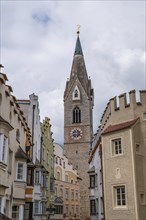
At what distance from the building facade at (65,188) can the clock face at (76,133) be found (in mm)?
12731

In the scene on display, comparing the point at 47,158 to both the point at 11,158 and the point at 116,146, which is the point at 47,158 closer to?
the point at 11,158

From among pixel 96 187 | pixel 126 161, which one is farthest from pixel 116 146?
pixel 96 187

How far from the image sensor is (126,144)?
23.3 metres

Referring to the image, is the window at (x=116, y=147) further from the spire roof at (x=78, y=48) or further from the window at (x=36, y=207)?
the spire roof at (x=78, y=48)

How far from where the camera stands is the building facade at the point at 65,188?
6233 cm

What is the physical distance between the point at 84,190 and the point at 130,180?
5325 centimetres

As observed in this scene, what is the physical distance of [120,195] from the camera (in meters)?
23.0

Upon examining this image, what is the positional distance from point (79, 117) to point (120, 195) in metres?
64.9

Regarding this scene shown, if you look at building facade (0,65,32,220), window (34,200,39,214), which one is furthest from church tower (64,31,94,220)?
building facade (0,65,32,220)

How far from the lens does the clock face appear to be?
3310 inches

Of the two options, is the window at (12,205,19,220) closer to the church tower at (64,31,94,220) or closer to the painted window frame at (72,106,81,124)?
the church tower at (64,31,94,220)

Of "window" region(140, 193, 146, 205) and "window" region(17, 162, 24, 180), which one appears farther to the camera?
"window" region(17, 162, 24, 180)

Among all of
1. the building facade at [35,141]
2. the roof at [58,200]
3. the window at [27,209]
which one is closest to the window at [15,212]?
the window at [27,209]

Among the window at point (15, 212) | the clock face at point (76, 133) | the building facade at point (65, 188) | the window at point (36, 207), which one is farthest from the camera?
the clock face at point (76, 133)
